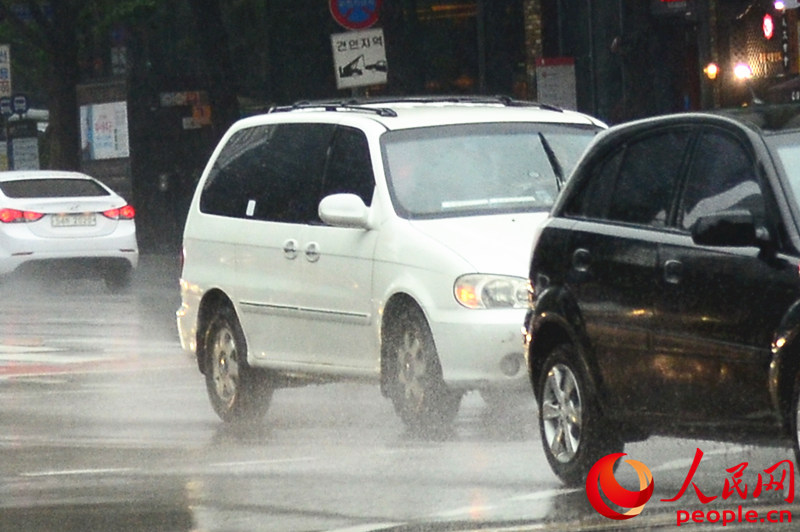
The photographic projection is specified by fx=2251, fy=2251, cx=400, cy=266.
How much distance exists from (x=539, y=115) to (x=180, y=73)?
2438 centimetres

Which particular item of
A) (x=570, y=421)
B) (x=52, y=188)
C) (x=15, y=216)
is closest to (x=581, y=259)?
(x=570, y=421)

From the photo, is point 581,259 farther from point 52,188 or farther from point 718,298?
point 52,188

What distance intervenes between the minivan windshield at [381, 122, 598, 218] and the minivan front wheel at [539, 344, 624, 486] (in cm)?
246

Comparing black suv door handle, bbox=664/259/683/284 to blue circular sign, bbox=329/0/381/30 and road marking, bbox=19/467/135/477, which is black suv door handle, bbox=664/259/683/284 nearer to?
road marking, bbox=19/467/135/477

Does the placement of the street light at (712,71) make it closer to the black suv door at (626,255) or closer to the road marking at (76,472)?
the road marking at (76,472)

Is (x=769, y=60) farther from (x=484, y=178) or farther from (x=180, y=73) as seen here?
(x=180, y=73)

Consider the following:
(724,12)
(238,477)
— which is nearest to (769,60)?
(724,12)

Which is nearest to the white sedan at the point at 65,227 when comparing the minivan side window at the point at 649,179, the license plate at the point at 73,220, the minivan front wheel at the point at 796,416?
the license plate at the point at 73,220

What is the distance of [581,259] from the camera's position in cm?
940

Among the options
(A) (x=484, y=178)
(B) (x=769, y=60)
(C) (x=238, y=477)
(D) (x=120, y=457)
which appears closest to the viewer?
(C) (x=238, y=477)

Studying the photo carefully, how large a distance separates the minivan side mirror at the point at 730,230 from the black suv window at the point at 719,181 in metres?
0.22

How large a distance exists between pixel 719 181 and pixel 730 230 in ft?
1.86

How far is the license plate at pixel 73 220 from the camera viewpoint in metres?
26.1

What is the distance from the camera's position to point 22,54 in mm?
48500
